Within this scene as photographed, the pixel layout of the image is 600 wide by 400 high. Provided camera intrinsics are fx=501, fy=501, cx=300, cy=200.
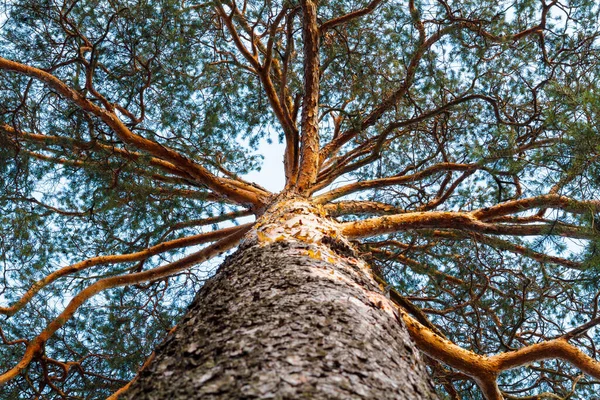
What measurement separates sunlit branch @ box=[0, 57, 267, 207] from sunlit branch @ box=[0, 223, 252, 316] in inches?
11.9

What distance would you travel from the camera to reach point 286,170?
5.16 m

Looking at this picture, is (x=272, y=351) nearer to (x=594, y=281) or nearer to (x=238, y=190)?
(x=594, y=281)

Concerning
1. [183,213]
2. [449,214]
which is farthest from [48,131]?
[449,214]

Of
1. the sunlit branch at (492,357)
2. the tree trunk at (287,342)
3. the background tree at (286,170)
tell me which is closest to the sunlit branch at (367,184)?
the background tree at (286,170)

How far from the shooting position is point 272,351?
1.16 meters

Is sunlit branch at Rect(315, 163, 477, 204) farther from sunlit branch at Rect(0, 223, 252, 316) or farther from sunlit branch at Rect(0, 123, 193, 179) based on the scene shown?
sunlit branch at Rect(0, 123, 193, 179)

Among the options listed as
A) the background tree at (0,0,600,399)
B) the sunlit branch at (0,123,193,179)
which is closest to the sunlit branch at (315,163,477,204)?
the background tree at (0,0,600,399)

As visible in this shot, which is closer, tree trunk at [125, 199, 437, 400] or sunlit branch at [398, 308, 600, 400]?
tree trunk at [125, 199, 437, 400]

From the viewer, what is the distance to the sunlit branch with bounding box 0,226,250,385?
3098mm

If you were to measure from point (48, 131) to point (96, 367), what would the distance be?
198 cm

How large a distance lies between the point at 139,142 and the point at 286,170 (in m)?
1.80

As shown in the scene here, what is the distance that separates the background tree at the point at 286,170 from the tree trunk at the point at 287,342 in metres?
1.16

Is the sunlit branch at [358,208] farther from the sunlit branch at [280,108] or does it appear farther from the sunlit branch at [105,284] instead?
the sunlit branch at [105,284]

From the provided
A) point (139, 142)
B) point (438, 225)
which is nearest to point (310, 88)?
point (139, 142)
